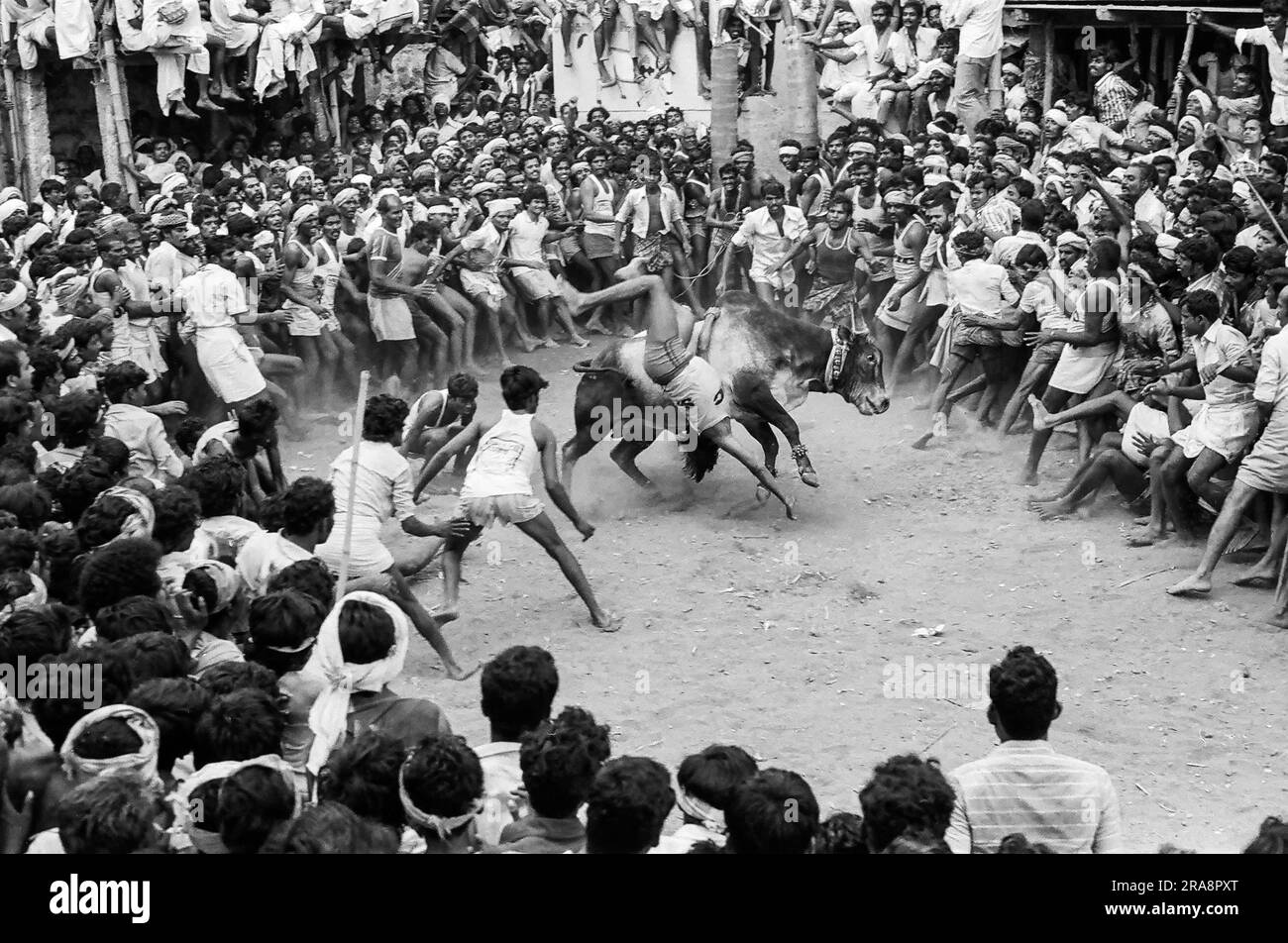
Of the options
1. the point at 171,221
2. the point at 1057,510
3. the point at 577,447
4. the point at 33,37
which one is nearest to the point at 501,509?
the point at 577,447

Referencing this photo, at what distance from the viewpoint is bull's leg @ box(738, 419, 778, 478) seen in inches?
453

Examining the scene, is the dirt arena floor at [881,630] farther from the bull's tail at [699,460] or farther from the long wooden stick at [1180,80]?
the long wooden stick at [1180,80]

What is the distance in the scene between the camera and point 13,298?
1148cm

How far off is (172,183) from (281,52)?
139 inches

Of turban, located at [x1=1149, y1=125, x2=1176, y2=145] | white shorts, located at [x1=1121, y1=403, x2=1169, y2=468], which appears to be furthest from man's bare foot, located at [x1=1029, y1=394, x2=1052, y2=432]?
turban, located at [x1=1149, y1=125, x2=1176, y2=145]

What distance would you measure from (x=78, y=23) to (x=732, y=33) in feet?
26.5

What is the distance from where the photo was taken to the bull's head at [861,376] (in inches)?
465

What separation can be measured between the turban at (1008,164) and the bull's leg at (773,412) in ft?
11.8

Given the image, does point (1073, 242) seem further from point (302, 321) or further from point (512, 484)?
point (302, 321)

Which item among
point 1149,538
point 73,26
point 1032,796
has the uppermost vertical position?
point 73,26

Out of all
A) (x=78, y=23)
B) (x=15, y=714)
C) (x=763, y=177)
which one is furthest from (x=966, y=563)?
(x=78, y=23)

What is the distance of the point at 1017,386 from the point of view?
1255 cm

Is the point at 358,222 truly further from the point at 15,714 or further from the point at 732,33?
the point at 15,714

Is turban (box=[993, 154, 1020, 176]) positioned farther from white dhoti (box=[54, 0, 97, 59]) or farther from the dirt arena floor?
white dhoti (box=[54, 0, 97, 59])
